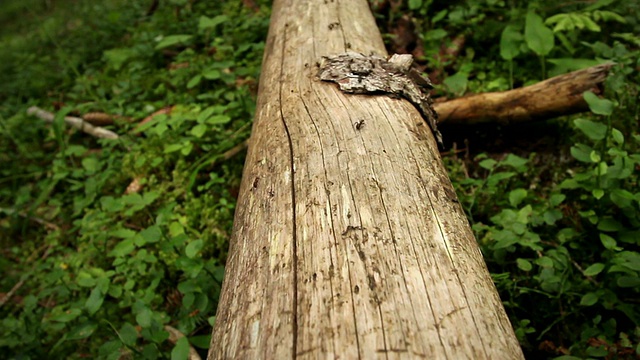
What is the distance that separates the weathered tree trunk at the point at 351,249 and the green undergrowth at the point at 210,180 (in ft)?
2.19

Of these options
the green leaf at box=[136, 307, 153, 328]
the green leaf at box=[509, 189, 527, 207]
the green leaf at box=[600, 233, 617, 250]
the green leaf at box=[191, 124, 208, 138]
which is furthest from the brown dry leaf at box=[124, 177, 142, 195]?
the green leaf at box=[600, 233, 617, 250]

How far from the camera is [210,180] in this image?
333 cm

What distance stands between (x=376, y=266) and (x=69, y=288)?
2.25 meters

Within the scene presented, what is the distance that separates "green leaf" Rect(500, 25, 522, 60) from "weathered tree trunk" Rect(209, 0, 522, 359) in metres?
1.59

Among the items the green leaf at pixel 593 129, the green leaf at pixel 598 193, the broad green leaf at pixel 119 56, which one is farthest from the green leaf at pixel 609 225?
the broad green leaf at pixel 119 56

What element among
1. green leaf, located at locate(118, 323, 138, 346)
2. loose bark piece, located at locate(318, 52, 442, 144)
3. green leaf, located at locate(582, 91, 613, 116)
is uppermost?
loose bark piece, located at locate(318, 52, 442, 144)

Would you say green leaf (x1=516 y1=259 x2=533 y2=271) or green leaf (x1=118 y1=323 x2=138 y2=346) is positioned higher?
green leaf (x1=516 y1=259 x2=533 y2=271)

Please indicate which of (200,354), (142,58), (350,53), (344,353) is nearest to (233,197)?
(200,354)

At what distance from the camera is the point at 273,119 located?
217 cm

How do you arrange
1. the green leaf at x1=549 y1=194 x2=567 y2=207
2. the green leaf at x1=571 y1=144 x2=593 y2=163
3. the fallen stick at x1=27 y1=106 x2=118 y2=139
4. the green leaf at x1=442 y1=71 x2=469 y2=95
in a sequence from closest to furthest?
the green leaf at x1=549 y1=194 x2=567 y2=207, the green leaf at x1=571 y1=144 x2=593 y2=163, the green leaf at x1=442 y1=71 x2=469 y2=95, the fallen stick at x1=27 y1=106 x2=118 y2=139

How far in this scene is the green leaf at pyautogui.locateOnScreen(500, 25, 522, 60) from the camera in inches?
129

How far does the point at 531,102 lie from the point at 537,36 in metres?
0.55

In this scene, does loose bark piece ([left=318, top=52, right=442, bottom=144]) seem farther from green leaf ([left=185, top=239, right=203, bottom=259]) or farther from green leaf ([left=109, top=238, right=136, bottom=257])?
green leaf ([left=109, top=238, right=136, bottom=257])

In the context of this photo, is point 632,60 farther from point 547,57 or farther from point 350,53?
point 350,53
